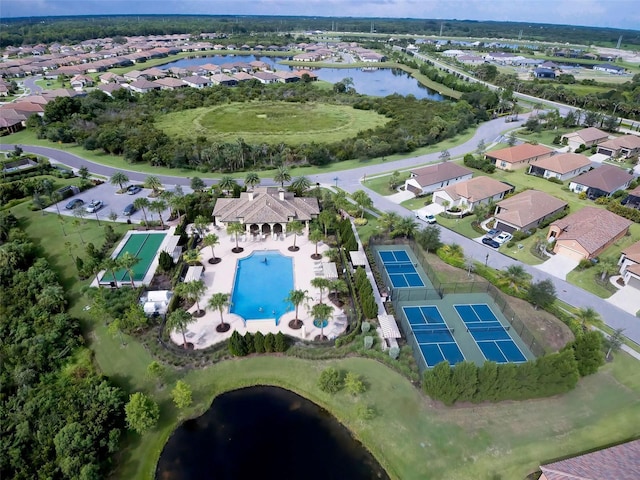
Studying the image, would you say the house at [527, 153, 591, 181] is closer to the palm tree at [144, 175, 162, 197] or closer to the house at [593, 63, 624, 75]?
the palm tree at [144, 175, 162, 197]

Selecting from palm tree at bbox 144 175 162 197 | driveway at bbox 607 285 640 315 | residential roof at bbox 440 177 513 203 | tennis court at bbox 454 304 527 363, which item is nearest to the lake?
residential roof at bbox 440 177 513 203

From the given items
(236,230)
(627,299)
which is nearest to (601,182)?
(627,299)

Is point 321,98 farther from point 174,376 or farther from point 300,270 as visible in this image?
point 174,376

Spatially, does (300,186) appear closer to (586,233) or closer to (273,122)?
(586,233)

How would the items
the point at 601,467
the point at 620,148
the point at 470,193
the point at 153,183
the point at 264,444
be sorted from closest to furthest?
the point at 601,467 < the point at 264,444 < the point at 470,193 < the point at 153,183 < the point at 620,148

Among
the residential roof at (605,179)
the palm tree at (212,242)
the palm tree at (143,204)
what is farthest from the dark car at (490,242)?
the palm tree at (143,204)

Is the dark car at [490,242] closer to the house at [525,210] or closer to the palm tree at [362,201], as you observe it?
the house at [525,210]
